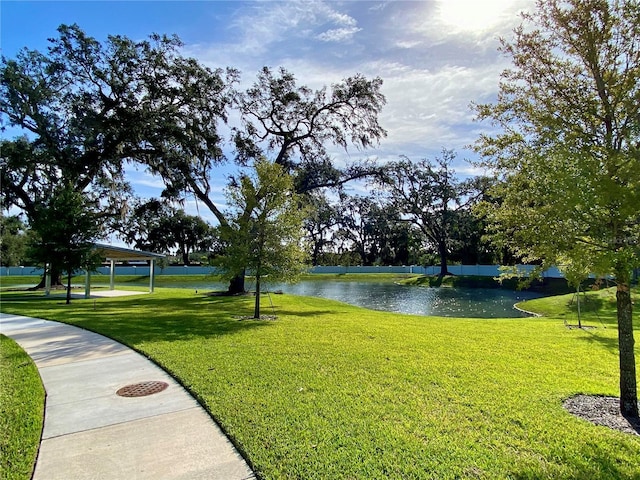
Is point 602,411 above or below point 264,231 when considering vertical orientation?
below

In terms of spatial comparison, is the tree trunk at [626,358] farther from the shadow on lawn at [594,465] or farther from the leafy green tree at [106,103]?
the leafy green tree at [106,103]

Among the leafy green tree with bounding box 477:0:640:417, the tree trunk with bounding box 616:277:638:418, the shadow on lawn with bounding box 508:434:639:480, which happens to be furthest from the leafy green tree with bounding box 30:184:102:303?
the tree trunk with bounding box 616:277:638:418

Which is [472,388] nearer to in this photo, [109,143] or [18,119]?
[109,143]

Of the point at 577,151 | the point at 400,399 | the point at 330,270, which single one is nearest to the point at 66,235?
the point at 400,399

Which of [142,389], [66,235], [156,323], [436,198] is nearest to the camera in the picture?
[142,389]

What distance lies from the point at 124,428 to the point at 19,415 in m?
1.20

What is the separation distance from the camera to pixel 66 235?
14023 mm

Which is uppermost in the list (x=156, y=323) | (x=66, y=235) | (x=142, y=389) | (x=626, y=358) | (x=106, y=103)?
(x=106, y=103)

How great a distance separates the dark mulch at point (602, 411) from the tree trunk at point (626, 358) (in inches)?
4.6

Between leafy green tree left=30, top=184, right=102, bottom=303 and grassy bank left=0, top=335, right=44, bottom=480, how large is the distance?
8775 millimetres

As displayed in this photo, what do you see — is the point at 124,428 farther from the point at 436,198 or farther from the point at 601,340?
the point at 436,198

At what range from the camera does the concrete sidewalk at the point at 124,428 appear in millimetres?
2906

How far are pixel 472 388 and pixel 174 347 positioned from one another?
4.77m

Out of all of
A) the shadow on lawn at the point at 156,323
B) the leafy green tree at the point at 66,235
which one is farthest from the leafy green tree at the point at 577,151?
the leafy green tree at the point at 66,235
